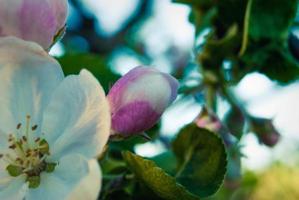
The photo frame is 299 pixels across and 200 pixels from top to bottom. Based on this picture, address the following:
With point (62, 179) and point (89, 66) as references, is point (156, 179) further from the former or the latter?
point (89, 66)

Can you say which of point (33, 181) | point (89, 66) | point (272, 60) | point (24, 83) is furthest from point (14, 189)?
point (272, 60)

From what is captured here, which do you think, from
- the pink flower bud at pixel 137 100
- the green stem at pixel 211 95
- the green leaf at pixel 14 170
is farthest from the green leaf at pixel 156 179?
the green stem at pixel 211 95

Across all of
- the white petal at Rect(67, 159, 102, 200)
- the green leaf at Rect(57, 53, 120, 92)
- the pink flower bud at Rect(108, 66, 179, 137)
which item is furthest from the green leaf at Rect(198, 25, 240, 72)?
the white petal at Rect(67, 159, 102, 200)

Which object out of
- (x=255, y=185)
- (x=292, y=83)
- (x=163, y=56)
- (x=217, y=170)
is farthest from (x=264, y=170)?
(x=217, y=170)

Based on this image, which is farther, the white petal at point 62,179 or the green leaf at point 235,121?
the green leaf at point 235,121

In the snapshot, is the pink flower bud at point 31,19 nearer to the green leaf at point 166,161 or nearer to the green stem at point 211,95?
the green leaf at point 166,161

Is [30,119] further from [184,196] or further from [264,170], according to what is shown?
[264,170]
